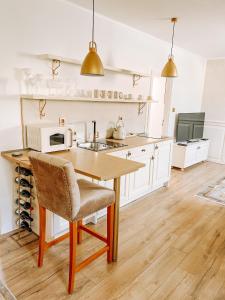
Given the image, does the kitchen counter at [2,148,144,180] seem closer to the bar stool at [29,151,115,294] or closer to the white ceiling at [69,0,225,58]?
the bar stool at [29,151,115,294]

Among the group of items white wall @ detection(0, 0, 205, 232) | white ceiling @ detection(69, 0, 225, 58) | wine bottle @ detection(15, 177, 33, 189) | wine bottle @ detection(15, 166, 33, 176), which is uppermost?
white ceiling @ detection(69, 0, 225, 58)

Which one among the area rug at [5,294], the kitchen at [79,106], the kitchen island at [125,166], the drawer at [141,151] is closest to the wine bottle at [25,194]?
the kitchen at [79,106]

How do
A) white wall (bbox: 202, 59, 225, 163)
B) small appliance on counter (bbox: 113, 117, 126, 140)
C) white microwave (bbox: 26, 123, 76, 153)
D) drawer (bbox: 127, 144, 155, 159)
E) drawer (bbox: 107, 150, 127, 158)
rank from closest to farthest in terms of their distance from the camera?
white microwave (bbox: 26, 123, 76, 153) → drawer (bbox: 107, 150, 127, 158) → drawer (bbox: 127, 144, 155, 159) → small appliance on counter (bbox: 113, 117, 126, 140) → white wall (bbox: 202, 59, 225, 163)

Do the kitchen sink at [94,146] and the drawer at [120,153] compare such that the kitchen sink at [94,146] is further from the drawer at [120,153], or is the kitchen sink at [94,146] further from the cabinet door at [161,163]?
the cabinet door at [161,163]

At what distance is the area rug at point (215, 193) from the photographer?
3535 millimetres

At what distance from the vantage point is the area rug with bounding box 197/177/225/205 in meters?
3.54

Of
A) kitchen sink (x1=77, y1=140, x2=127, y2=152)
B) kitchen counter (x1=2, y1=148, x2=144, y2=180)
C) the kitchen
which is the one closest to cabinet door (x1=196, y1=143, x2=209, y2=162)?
the kitchen

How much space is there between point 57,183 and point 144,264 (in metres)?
1.14

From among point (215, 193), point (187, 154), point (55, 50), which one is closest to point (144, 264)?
point (215, 193)

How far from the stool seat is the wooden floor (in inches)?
23.3

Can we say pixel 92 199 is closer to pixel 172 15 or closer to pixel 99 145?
pixel 99 145

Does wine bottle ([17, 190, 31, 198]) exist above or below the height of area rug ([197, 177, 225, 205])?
above

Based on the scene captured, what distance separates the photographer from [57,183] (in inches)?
63.7

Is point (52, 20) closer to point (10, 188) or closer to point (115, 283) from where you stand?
point (10, 188)
